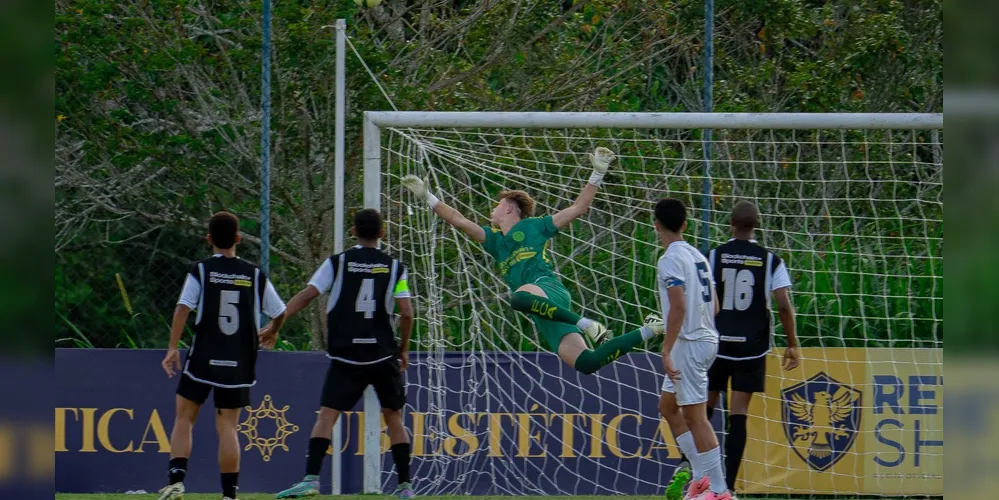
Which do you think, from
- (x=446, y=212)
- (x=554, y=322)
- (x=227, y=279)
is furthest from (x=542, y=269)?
(x=227, y=279)

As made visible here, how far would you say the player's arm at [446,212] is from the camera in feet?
23.3

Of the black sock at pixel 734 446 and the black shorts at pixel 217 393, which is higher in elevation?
the black shorts at pixel 217 393

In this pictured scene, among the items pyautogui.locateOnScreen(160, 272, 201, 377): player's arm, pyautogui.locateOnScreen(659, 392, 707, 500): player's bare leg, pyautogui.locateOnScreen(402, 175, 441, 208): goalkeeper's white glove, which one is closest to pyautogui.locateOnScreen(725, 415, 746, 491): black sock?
pyautogui.locateOnScreen(659, 392, 707, 500): player's bare leg

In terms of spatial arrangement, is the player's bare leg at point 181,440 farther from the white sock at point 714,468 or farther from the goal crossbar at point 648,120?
the white sock at point 714,468

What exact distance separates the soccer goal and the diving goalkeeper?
22.5 inches

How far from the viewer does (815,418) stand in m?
8.04

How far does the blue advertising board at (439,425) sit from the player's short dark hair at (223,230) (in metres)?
1.98

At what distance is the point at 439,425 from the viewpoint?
8188 millimetres

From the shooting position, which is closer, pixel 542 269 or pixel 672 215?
pixel 672 215

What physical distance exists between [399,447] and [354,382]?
57 cm

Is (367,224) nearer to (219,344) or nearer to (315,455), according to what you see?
(219,344)

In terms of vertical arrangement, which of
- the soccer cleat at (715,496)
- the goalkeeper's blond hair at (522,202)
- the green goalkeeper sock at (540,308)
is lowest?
the soccer cleat at (715,496)

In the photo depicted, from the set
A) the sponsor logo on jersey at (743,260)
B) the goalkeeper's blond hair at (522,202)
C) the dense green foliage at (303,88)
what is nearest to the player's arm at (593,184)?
the goalkeeper's blond hair at (522,202)

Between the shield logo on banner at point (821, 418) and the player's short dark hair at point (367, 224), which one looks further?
the shield logo on banner at point (821, 418)
